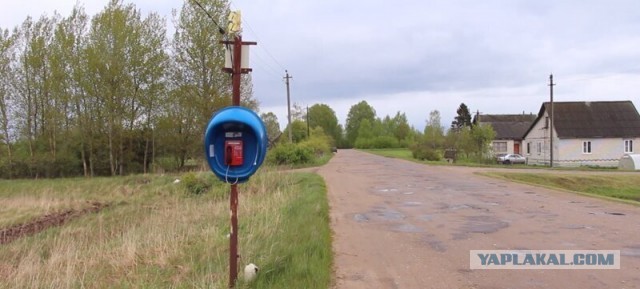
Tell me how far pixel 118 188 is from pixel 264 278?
2410cm

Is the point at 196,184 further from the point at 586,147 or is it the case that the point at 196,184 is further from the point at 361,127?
the point at 361,127

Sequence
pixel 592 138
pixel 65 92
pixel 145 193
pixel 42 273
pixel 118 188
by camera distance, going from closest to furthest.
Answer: pixel 42 273
pixel 145 193
pixel 118 188
pixel 65 92
pixel 592 138

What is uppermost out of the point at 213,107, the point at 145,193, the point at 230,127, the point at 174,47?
the point at 174,47

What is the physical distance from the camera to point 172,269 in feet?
21.8

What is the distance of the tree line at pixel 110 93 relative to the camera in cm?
3453

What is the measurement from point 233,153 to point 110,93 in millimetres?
32695

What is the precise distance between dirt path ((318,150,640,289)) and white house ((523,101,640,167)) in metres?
32.3

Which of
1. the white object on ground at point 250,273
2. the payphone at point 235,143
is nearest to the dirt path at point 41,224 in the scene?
the white object on ground at point 250,273

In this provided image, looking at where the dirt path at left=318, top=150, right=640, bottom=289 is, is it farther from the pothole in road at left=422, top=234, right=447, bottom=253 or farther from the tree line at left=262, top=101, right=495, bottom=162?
the tree line at left=262, top=101, right=495, bottom=162

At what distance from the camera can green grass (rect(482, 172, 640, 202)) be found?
24.6 metres

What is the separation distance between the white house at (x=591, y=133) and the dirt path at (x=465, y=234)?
32.3 metres

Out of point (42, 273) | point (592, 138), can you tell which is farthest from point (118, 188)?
point (592, 138)

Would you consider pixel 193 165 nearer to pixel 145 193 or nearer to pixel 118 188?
pixel 118 188

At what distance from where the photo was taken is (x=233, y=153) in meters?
5.43
